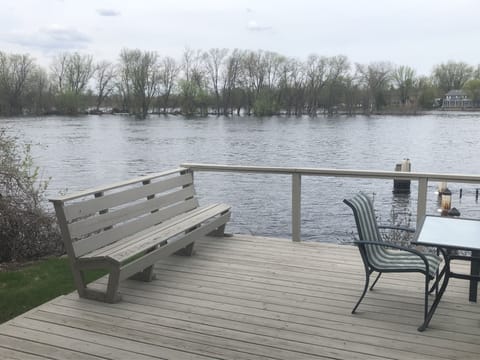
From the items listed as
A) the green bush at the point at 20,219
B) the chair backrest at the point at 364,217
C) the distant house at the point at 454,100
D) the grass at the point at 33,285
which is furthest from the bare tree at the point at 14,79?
the distant house at the point at 454,100

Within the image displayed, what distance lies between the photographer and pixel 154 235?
4363 millimetres

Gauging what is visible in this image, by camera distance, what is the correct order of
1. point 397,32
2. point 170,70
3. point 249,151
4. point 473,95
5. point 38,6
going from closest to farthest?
point 38,6 → point 249,151 → point 397,32 → point 170,70 → point 473,95

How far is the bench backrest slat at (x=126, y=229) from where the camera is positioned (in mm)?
3811

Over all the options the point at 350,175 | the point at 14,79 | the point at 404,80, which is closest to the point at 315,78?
the point at 404,80

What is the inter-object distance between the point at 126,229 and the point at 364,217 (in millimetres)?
2102

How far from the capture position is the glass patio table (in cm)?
319

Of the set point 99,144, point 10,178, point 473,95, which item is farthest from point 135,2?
point 473,95

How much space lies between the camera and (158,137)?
1810 inches

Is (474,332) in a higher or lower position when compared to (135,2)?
lower

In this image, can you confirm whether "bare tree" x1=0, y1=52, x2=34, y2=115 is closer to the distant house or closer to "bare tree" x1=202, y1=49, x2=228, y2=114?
"bare tree" x1=202, y1=49, x2=228, y2=114

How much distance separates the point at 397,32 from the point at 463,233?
152 ft

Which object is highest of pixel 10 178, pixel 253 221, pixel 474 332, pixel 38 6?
pixel 38 6

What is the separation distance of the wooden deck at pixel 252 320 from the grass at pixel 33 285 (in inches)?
14.2

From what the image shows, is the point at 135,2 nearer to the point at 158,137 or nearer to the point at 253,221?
the point at 253,221
